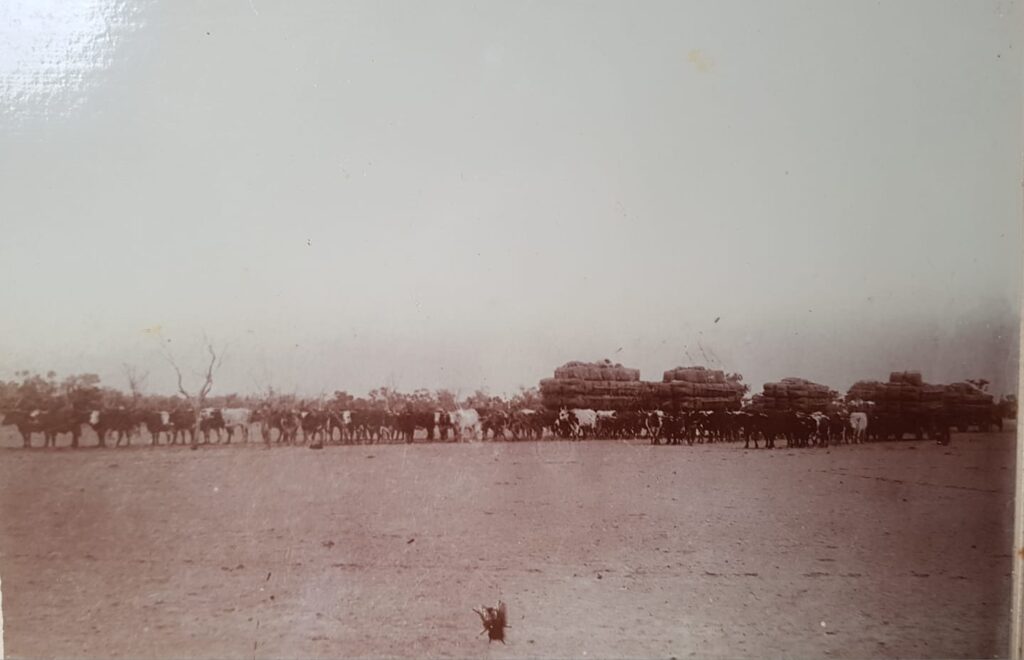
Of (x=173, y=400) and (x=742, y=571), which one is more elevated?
(x=173, y=400)

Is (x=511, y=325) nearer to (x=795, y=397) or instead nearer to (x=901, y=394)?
(x=795, y=397)

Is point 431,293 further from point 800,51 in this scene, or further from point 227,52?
point 800,51

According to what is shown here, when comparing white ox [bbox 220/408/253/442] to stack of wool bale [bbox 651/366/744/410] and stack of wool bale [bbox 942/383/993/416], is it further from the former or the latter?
stack of wool bale [bbox 942/383/993/416]

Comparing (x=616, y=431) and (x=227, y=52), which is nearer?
(x=227, y=52)

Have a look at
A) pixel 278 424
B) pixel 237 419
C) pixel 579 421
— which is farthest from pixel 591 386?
pixel 237 419

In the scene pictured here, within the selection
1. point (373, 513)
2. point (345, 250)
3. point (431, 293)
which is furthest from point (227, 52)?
point (373, 513)

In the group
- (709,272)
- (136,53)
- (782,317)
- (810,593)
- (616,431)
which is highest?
(136,53)

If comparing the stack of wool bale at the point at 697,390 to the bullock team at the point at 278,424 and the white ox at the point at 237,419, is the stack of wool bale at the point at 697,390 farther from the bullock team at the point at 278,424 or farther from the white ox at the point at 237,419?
the white ox at the point at 237,419
